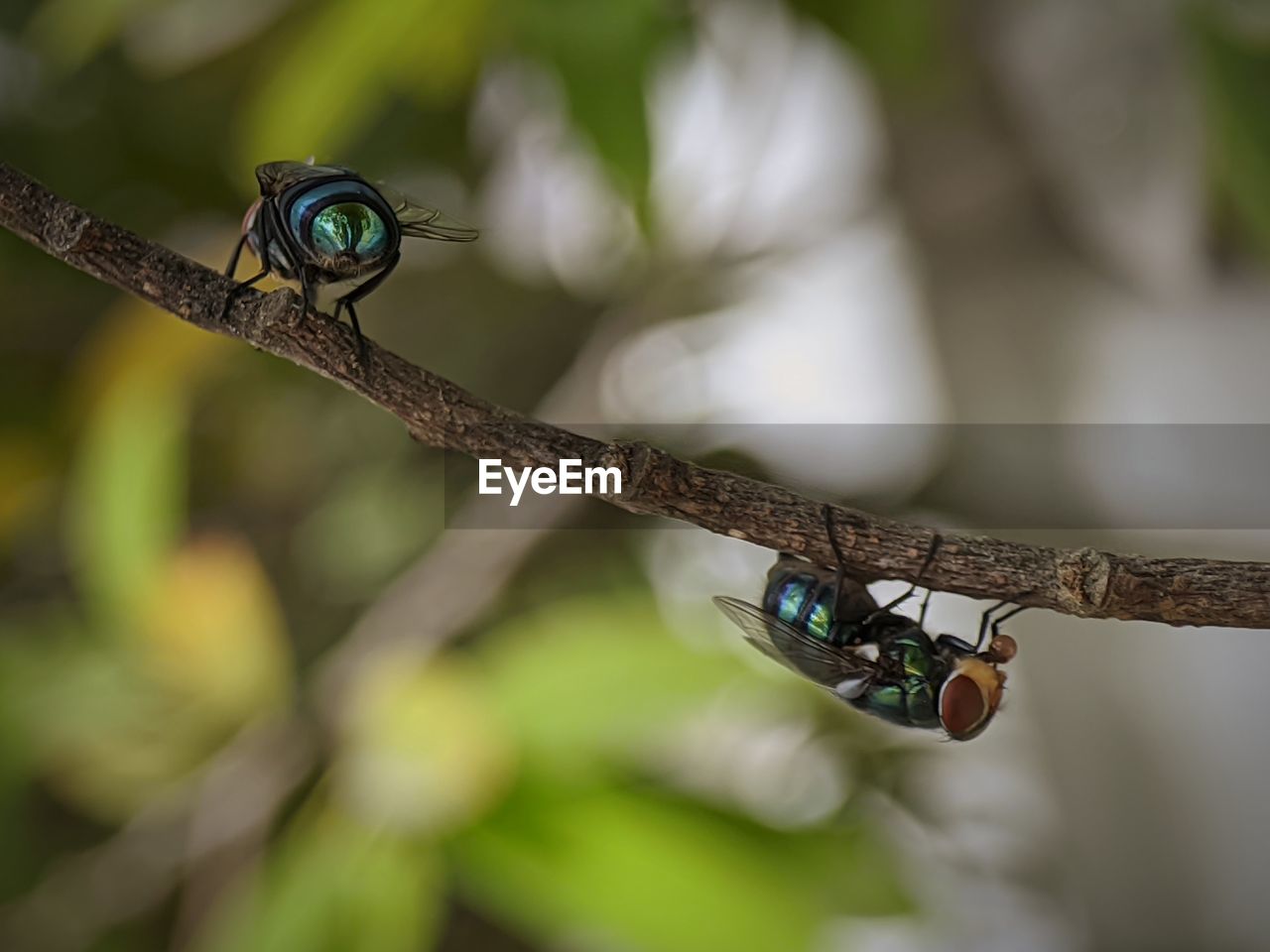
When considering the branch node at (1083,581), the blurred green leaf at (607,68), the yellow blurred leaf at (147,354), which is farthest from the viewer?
the yellow blurred leaf at (147,354)

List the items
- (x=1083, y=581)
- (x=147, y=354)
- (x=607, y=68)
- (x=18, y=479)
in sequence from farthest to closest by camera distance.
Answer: (x=18, y=479)
(x=147, y=354)
(x=607, y=68)
(x=1083, y=581)

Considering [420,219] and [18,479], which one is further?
[18,479]

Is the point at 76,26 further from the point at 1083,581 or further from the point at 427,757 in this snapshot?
the point at 1083,581

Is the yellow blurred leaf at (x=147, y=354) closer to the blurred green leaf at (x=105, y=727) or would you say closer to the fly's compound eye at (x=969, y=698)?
the blurred green leaf at (x=105, y=727)

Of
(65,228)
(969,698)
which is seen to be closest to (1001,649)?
(969,698)

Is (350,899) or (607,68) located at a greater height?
(607,68)

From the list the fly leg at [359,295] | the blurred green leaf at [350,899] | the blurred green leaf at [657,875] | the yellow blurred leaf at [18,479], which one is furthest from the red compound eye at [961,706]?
the yellow blurred leaf at [18,479]
